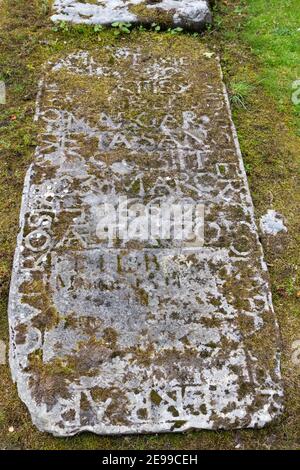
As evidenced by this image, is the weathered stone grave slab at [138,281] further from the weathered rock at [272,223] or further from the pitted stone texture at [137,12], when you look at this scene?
the pitted stone texture at [137,12]

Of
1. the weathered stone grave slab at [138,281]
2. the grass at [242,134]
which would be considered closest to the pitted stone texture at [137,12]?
the grass at [242,134]

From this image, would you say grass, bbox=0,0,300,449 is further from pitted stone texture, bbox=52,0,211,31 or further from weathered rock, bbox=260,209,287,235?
pitted stone texture, bbox=52,0,211,31

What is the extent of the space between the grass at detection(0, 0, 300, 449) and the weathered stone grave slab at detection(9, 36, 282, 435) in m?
0.11

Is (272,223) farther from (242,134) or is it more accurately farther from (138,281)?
(138,281)

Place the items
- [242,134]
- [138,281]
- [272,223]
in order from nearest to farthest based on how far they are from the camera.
→ [138,281]
[272,223]
[242,134]

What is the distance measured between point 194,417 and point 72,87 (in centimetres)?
351

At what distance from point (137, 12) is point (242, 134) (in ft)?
7.55

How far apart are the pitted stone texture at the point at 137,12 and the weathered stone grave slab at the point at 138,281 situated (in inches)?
54.4

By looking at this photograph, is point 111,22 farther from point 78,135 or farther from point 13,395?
point 13,395

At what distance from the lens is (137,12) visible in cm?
645

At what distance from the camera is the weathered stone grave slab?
3416 mm

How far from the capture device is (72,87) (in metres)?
5.51

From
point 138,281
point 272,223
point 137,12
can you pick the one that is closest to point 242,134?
point 272,223
